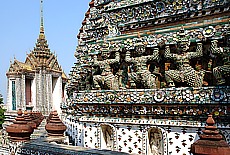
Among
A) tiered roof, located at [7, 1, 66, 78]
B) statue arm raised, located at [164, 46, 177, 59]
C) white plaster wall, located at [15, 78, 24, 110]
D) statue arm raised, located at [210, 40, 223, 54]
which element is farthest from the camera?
tiered roof, located at [7, 1, 66, 78]

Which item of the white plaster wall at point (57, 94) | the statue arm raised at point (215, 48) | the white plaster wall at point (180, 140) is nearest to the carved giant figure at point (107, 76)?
the white plaster wall at point (180, 140)

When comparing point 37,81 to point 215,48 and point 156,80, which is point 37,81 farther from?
point 215,48

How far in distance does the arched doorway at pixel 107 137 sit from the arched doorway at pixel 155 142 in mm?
1156

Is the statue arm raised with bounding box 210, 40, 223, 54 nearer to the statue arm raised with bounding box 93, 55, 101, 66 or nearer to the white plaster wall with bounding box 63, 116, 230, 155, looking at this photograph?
the white plaster wall with bounding box 63, 116, 230, 155

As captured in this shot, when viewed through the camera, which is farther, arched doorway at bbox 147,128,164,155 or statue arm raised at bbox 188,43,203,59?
arched doorway at bbox 147,128,164,155

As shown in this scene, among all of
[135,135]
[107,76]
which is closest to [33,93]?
[107,76]

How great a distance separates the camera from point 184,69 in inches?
278

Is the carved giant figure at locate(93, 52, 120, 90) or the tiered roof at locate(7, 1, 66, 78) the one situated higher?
the tiered roof at locate(7, 1, 66, 78)

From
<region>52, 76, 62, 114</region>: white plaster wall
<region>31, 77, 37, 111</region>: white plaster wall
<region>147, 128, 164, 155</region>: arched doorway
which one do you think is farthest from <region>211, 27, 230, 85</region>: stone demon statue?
<region>52, 76, 62, 114</region>: white plaster wall

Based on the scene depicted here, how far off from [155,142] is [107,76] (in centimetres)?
217

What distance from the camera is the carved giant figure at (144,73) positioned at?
7652 millimetres

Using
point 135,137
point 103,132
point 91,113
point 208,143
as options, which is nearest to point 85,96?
point 91,113

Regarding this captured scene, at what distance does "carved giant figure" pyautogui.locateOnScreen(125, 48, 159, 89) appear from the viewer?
7.65 meters

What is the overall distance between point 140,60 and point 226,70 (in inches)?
88.3
